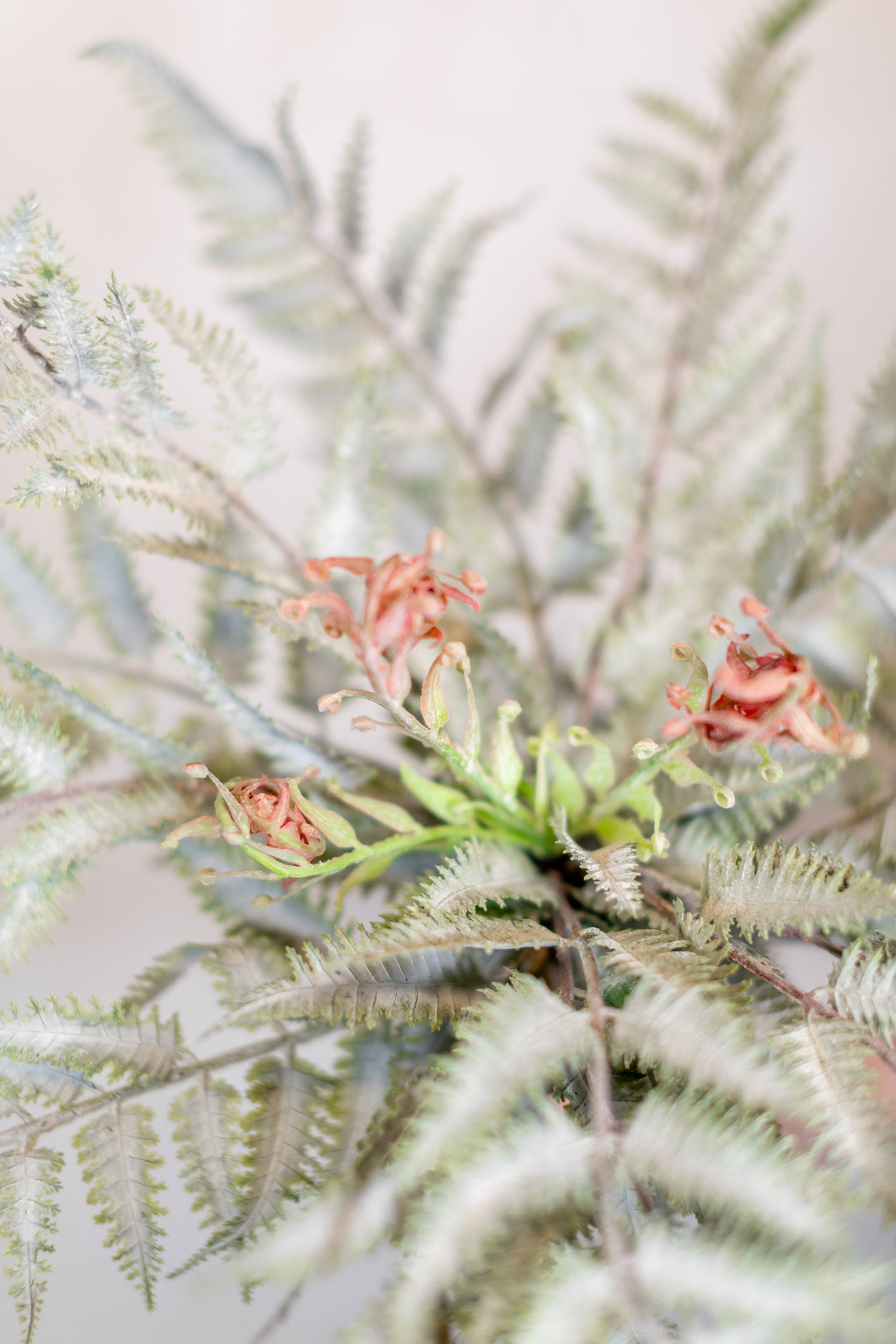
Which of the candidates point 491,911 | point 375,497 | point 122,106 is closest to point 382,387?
point 375,497

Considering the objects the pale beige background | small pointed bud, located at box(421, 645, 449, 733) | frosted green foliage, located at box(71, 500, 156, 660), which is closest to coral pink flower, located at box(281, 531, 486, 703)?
small pointed bud, located at box(421, 645, 449, 733)

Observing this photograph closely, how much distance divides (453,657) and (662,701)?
0.10 m

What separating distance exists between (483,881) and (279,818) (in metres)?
0.05

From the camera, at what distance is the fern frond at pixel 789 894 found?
7.1 inches

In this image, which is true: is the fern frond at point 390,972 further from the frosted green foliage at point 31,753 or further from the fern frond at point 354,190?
the fern frond at point 354,190

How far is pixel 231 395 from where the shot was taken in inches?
9.3

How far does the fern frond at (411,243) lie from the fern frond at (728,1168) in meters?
0.28

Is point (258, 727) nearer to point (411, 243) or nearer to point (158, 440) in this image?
point (158, 440)

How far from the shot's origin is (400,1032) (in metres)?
0.22

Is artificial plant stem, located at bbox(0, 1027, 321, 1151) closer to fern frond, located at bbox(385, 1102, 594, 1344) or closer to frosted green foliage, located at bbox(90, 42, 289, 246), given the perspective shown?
fern frond, located at bbox(385, 1102, 594, 1344)

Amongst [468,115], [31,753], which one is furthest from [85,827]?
[468,115]

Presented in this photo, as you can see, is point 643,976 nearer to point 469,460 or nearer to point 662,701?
point 662,701

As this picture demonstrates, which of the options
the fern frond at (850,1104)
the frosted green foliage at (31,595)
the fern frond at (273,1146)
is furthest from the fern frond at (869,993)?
the frosted green foliage at (31,595)

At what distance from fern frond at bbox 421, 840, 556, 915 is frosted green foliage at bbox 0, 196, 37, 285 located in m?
0.14
